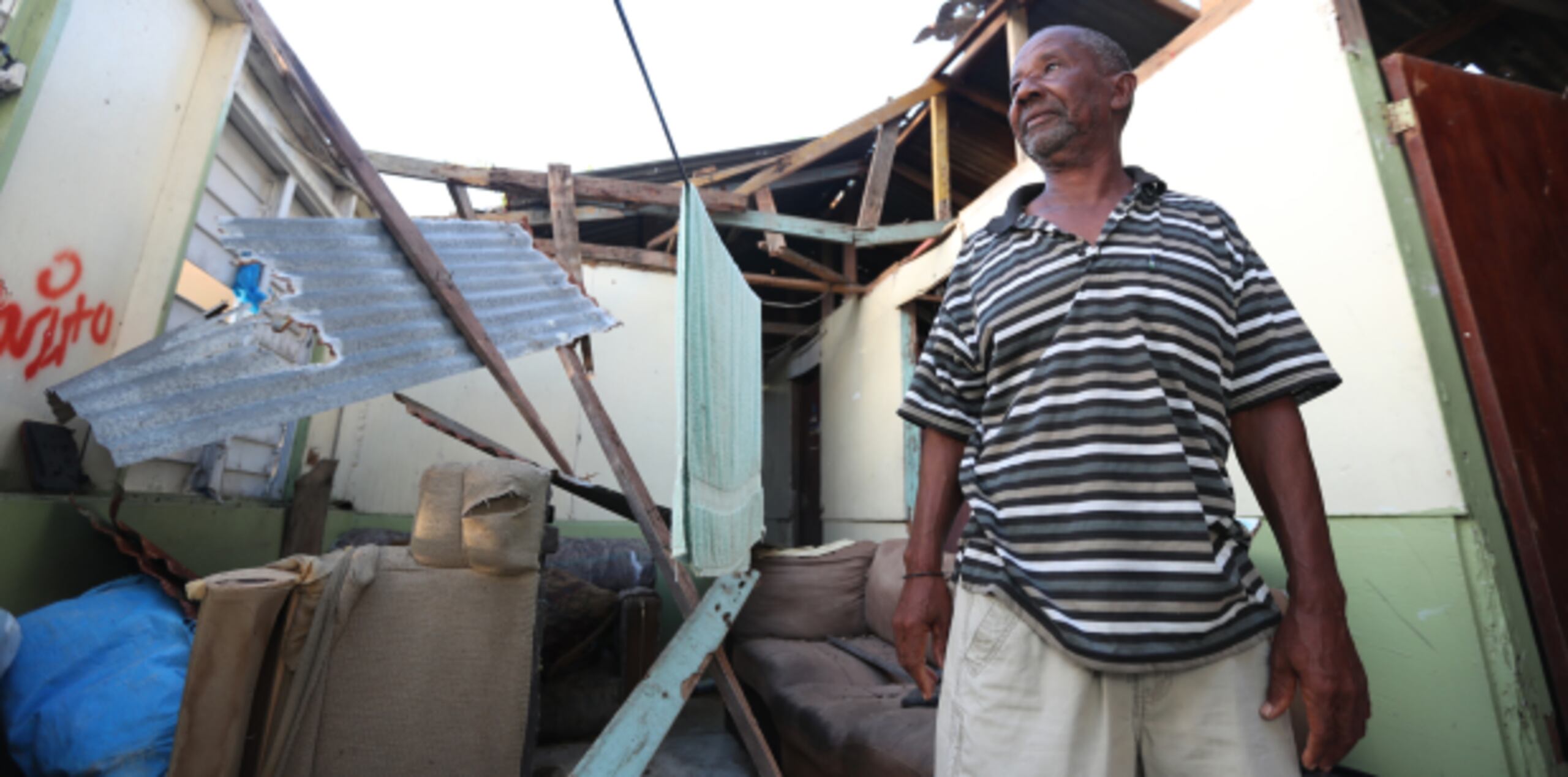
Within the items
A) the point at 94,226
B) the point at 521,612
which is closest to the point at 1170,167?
the point at 521,612

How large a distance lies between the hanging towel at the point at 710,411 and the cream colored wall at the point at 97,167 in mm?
2218

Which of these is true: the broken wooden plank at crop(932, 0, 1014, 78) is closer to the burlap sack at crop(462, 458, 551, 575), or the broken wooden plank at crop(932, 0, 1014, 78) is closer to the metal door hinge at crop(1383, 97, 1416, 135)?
the metal door hinge at crop(1383, 97, 1416, 135)

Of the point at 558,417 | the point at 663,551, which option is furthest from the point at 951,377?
the point at 558,417

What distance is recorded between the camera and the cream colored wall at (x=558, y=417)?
17.0 feet

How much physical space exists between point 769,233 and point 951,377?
414 centimetres

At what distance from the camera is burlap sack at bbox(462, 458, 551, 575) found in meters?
1.93

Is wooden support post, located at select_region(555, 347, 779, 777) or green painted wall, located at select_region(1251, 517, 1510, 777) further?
wooden support post, located at select_region(555, 347, 779, 777)

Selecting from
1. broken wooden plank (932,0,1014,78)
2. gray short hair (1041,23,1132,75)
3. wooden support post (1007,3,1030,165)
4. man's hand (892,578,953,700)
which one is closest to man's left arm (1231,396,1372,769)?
man's hand (892,578,953,700)

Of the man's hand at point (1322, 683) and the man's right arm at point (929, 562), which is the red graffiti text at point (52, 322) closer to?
the man's right arm at point (929, 562)

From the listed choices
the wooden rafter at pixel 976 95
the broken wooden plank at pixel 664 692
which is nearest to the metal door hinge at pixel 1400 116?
the broken wooden plank at pixel 664 692

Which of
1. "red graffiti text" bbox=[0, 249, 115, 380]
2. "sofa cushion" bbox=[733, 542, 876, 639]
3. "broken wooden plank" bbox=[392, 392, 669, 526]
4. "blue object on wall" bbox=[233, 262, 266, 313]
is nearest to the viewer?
"red graffiti text" bbox=[0, 249, 115, 380]

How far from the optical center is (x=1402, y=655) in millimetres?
1933

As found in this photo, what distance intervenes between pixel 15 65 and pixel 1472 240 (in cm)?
467

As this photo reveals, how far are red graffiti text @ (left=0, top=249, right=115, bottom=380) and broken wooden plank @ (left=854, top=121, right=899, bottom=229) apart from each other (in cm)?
442
